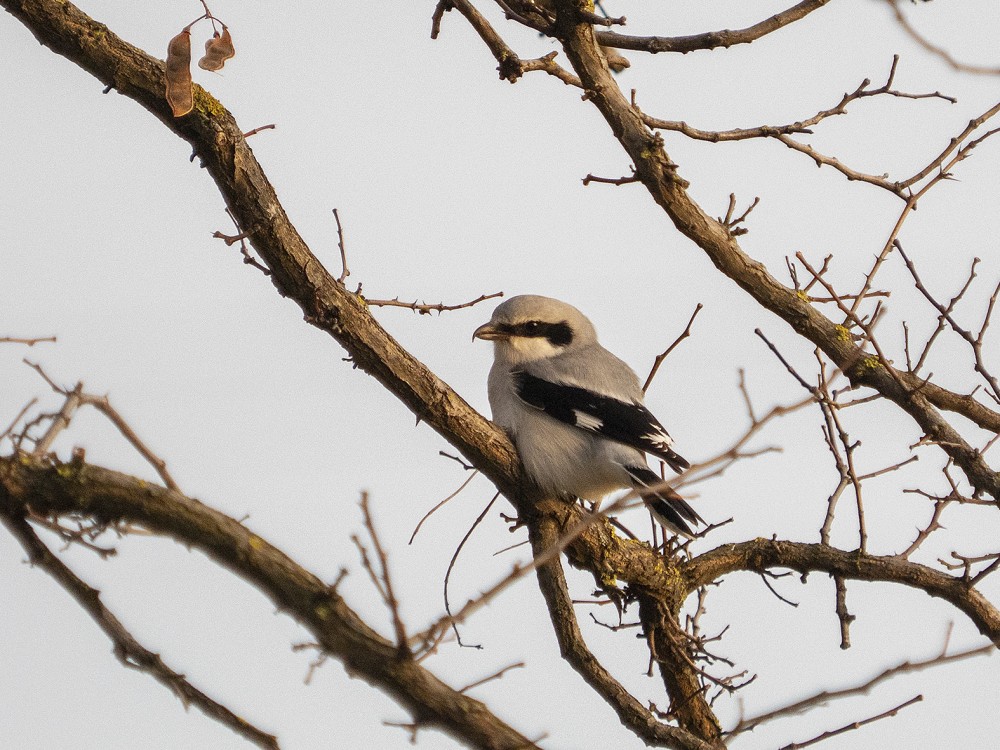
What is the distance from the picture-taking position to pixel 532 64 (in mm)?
4523

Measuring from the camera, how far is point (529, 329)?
19.1ft

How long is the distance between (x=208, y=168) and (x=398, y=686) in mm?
2036

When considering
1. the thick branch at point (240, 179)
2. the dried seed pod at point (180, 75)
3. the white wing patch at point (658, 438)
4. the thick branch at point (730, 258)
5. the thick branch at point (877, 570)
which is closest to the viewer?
the dried seed pod at point (180, 75)

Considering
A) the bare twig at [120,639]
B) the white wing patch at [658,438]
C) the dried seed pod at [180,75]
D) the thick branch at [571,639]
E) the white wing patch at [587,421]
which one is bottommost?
the bare twig at [120,639]

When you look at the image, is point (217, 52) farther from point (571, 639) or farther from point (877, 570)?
point (877, 570)

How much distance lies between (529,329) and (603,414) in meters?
0.79

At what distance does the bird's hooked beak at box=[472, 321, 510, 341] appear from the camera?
5.81 meters

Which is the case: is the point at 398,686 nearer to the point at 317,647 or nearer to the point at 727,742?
the point at 317,647

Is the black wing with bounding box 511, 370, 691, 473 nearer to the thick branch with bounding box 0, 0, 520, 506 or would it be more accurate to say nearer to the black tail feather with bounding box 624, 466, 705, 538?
the black tail feather with bounding box 624, 466, 705, 538

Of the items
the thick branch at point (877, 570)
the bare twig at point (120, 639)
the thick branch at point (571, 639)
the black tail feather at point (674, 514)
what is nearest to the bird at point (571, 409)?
the black tail feather at point (674, 514)

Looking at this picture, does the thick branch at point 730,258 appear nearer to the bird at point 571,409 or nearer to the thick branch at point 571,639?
the bird at point 571,409

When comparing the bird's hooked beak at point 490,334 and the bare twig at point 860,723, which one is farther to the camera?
the bird's hooked beak at point 490,334

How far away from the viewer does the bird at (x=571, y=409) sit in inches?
182

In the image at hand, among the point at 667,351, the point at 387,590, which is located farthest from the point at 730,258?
the point at 387,590
